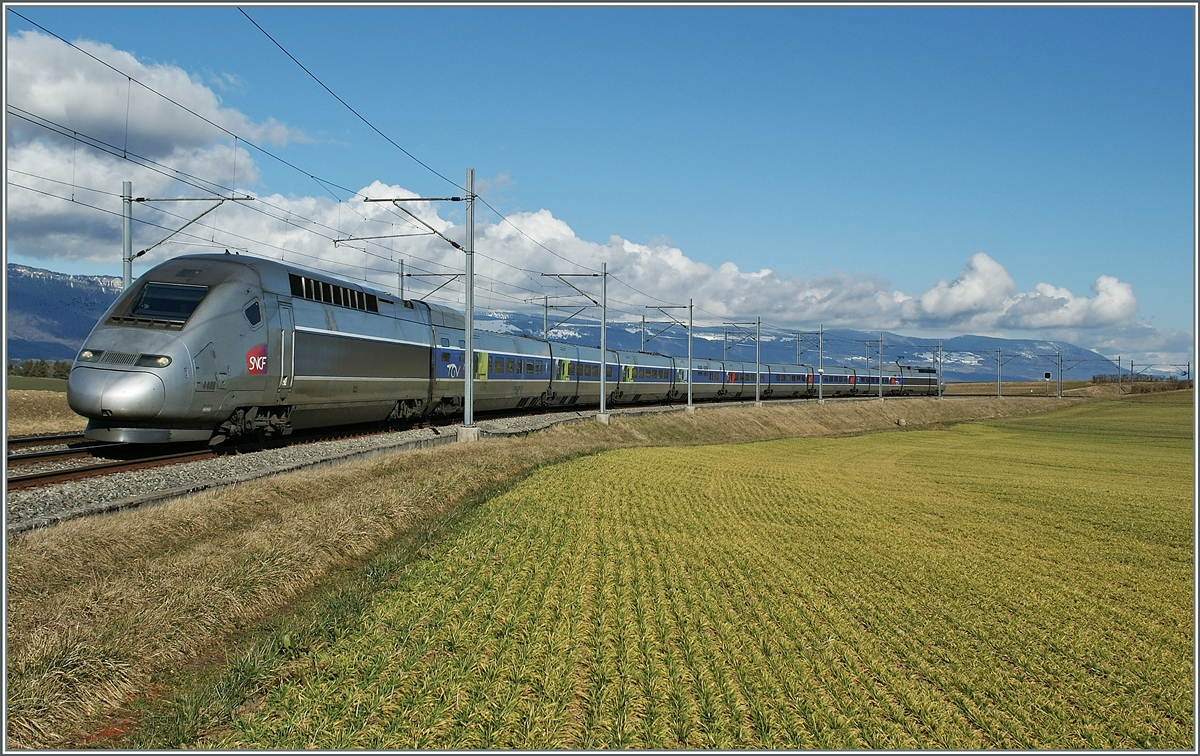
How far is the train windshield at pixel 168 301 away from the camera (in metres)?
18.7

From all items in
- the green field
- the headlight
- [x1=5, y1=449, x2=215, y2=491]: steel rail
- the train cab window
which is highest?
the train cab window

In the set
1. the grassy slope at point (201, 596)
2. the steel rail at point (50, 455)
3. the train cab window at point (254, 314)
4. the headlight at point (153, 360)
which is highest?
the train cab window at point (254, 314)

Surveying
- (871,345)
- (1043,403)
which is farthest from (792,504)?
(1043,403)

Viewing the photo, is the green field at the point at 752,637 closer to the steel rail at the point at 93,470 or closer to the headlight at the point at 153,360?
the steel rail at the point at 93,470

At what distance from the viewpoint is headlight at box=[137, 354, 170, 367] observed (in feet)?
58.1

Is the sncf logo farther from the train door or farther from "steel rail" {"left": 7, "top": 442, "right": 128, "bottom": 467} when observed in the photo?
"steel rail" {"left": 7, "top": 442, "right": 128, "bottom": 467}

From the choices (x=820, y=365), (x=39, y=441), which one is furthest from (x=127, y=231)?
(x=820, y=365)

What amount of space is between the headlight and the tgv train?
2 centimetres

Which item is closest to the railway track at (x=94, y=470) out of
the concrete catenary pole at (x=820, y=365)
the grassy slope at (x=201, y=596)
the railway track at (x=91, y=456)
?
the railway track at (x=91, y=456)

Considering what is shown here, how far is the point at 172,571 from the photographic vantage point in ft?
35.8

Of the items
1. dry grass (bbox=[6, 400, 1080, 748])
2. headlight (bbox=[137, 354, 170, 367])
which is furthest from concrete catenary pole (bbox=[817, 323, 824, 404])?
headlight (bbox=[137, 354, 170, 367])

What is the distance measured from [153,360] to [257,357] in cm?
315

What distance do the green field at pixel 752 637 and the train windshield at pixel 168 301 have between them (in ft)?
29.4

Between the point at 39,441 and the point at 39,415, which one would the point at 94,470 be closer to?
the point at 39,441
